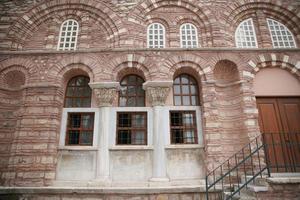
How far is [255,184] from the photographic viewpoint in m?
5.39

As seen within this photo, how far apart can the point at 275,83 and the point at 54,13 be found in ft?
28.3

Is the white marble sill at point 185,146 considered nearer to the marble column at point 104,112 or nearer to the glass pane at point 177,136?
the glass pane at point 177,136

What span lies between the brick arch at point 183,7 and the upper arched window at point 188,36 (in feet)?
1.01

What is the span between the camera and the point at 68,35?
26.9ft

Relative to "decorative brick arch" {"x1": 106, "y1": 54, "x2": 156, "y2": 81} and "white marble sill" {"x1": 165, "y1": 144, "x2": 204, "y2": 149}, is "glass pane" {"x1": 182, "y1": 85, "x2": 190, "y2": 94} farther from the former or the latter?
"white marble sill" {"x1": 165, "y1": 144, "x2": 204, "y2": 149}

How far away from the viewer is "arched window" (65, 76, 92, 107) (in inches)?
301

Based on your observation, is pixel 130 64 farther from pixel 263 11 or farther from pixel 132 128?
pixel 263 11

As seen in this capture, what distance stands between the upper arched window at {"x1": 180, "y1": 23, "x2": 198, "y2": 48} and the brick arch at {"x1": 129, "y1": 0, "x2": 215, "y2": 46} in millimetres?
308

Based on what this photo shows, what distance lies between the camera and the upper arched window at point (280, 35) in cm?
809

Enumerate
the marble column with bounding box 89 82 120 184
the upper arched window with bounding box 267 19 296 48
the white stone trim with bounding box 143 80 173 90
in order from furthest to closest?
the upper arched window with bounding box 267 19 296 48 < the white stone trim with bounding box 143 80 173 90 < the marble column with bounding box 89 82 120 184

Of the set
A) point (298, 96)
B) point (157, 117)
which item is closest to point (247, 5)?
point (298, 96)

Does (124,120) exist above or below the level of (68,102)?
below

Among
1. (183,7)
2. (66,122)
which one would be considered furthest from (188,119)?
(183,7)

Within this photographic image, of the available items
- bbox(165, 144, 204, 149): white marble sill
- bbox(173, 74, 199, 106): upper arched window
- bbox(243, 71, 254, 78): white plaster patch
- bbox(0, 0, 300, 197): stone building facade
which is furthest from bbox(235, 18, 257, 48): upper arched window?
bbox(165, 144, 204, 149): white marble sill
